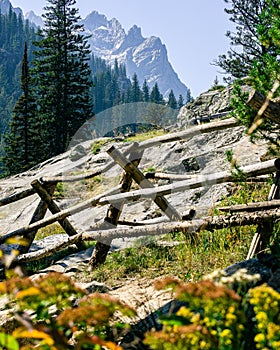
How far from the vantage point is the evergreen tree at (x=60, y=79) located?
1503 inches

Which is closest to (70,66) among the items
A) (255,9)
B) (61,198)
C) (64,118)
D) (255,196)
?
(64,118)

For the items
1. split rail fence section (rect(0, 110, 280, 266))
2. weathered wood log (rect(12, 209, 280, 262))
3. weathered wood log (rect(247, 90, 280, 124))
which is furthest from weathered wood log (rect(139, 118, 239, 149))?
weathered wood log (rect(247, 90, 280, 124))

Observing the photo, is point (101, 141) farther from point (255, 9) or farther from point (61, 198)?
point (255, 9)

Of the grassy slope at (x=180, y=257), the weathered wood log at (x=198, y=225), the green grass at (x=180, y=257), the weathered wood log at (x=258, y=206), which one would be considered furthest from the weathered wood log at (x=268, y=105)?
the grassy slope at (x=180, y=257)

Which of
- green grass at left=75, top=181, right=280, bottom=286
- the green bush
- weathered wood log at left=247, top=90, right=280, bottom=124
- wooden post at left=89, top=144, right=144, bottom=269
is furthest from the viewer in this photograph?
wooden post at left=89, top=144, right=144, bottom=269

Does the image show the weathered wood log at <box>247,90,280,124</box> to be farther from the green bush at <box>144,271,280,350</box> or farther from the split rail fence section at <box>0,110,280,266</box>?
the green bush at <box>144,271,280,350</box>

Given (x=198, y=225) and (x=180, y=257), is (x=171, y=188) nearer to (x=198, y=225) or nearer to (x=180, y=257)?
(x=180, y=257)

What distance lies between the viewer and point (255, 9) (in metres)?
24.7

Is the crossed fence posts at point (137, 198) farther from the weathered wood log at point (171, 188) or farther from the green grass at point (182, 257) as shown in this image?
the green grass at point (182, 257)

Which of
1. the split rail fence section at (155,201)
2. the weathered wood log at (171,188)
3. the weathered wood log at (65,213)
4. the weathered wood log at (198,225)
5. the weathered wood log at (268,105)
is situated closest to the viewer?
the weathered wood log at (268,105)

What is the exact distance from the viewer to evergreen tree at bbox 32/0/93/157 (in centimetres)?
3819

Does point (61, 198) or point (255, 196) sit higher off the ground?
point (255, 196)

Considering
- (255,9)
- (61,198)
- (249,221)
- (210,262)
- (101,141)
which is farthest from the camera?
(255,9)

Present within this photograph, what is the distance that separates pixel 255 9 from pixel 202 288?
25.6 m
